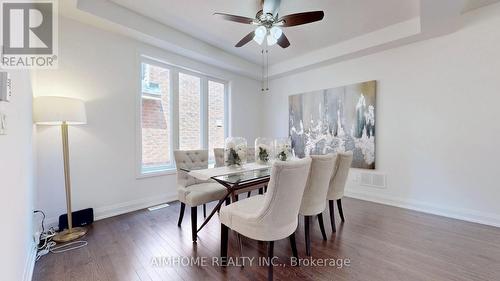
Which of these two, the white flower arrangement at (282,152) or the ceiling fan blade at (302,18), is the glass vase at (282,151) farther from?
the ceiling fan blade at (302,18)

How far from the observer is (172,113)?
154 inches

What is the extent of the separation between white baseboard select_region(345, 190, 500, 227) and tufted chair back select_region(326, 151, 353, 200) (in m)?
1.65

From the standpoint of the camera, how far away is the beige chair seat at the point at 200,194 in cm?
238

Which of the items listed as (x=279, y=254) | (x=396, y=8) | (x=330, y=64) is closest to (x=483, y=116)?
(x=396, y=8)

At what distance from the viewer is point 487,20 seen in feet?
9.05

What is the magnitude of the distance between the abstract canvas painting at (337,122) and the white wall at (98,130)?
9.80 feet

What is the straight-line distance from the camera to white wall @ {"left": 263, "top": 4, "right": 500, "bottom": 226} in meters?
2.78

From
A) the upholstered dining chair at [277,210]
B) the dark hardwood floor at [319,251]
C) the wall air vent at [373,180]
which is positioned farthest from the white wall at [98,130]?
the wall air vent at [373,180]

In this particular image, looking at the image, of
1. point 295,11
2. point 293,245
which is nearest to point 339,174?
point 293,245

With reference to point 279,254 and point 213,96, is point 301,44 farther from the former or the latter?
point 279,254

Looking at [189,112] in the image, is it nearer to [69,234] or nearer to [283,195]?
[69,234]

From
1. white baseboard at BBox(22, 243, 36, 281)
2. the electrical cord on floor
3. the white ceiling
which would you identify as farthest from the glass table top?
the white ceiling

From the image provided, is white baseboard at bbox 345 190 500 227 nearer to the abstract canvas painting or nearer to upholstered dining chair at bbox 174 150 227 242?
the abstract canvas painting

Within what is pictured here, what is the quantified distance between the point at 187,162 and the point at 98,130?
1.41m
